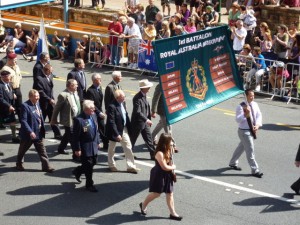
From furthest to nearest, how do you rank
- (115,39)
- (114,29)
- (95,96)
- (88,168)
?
1. (114,29)
2. (115,39)
3. (95,96)
4. (88,168)

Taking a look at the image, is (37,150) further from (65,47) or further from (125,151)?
(65,47)

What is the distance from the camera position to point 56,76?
22.1 metres

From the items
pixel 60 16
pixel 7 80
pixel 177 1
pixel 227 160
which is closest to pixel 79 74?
pixel 7 80

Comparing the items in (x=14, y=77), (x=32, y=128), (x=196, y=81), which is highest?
(x=196, y=81)

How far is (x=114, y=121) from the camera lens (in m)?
13.8

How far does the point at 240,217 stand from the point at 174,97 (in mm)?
2285

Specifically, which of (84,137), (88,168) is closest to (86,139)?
(84,137)

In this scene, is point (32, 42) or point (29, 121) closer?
point (29, 121)

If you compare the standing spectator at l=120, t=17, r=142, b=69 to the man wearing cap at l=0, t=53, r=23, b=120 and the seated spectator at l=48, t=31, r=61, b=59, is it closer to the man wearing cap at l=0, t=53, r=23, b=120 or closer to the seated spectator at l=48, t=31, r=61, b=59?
the seated spectator at l=48, t=31, r=61, b=59

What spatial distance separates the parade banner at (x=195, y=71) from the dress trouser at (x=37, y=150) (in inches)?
114

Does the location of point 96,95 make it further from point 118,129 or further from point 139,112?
point 118,129

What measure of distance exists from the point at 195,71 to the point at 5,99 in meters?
4.64

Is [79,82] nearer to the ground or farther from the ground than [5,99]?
farther from the ground

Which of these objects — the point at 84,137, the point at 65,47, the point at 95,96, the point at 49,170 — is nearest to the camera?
the point at 84,137
